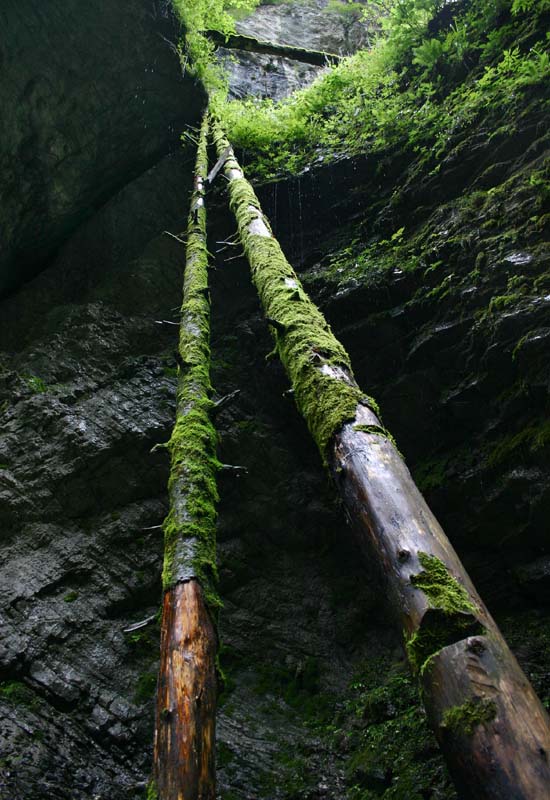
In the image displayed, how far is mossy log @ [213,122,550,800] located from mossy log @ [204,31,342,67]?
1067cm

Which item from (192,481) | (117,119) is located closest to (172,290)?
(117,119)

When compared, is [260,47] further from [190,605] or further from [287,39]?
[190,605]

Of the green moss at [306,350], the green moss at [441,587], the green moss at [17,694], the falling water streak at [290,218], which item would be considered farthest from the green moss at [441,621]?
the falling water streak at [290,218]

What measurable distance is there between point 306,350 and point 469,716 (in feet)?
10.0

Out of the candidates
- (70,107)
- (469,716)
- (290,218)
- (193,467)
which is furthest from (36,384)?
(469,716)

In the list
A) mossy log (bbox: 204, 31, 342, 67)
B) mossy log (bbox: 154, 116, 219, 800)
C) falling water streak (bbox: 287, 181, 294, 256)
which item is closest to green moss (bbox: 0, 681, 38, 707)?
mossy log (bbox: 154, 116, 219, 800)

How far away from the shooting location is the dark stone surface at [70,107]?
7719 millimetres

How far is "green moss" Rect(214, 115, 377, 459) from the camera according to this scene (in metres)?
3.82

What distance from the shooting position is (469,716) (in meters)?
2.05

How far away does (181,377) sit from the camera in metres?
5.62

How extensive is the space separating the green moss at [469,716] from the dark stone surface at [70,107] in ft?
28.6

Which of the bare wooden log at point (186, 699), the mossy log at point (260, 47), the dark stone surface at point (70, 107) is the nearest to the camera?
the bare wooden log at point (186, 699)

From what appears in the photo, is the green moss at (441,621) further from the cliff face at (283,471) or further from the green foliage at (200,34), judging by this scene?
the green foliage at (200,34)

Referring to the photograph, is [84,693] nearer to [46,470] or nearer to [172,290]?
[46,470]
